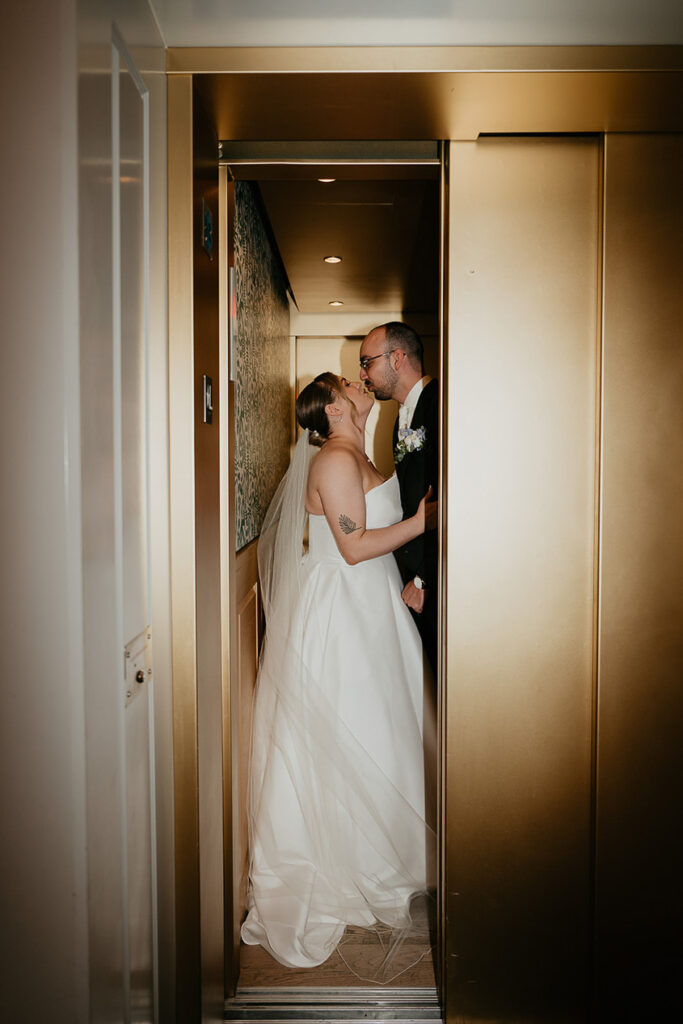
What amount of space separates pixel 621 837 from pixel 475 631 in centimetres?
61

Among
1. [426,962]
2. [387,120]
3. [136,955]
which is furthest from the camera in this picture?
[426,962]

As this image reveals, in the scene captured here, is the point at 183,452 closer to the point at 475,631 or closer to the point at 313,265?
the point at 475,631

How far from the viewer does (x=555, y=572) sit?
5.21 ft

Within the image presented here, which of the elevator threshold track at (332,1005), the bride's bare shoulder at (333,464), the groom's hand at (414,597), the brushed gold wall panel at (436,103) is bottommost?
the elevator threshold track at (332,1005)

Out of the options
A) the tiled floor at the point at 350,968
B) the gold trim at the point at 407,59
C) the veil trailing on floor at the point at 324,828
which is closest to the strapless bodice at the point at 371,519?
the veil trailing on floor at the point at 324,828

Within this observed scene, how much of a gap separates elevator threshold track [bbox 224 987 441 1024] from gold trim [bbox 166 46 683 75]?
2.13 m

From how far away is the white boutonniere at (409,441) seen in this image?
2.36 metres

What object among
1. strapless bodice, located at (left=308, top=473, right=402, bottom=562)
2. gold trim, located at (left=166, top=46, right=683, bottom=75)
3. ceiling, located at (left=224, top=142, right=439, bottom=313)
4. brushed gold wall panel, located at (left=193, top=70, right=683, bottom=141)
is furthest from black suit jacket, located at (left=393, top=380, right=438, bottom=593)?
gold trim, located at (left=166, top=46, right=683, bottom=75)

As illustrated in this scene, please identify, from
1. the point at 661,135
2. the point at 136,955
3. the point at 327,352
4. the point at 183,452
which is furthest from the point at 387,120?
the point at 327,352

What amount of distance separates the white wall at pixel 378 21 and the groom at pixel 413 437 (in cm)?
119

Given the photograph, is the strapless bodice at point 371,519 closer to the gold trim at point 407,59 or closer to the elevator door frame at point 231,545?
the elevator door frame at point 231,545

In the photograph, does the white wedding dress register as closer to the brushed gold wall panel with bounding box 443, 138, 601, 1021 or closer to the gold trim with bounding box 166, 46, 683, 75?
the brushed gold wall panel with bounding box 443, 138, 601, 1021

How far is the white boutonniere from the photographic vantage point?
2.36 meters

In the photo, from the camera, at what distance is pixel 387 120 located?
1.44 meters
